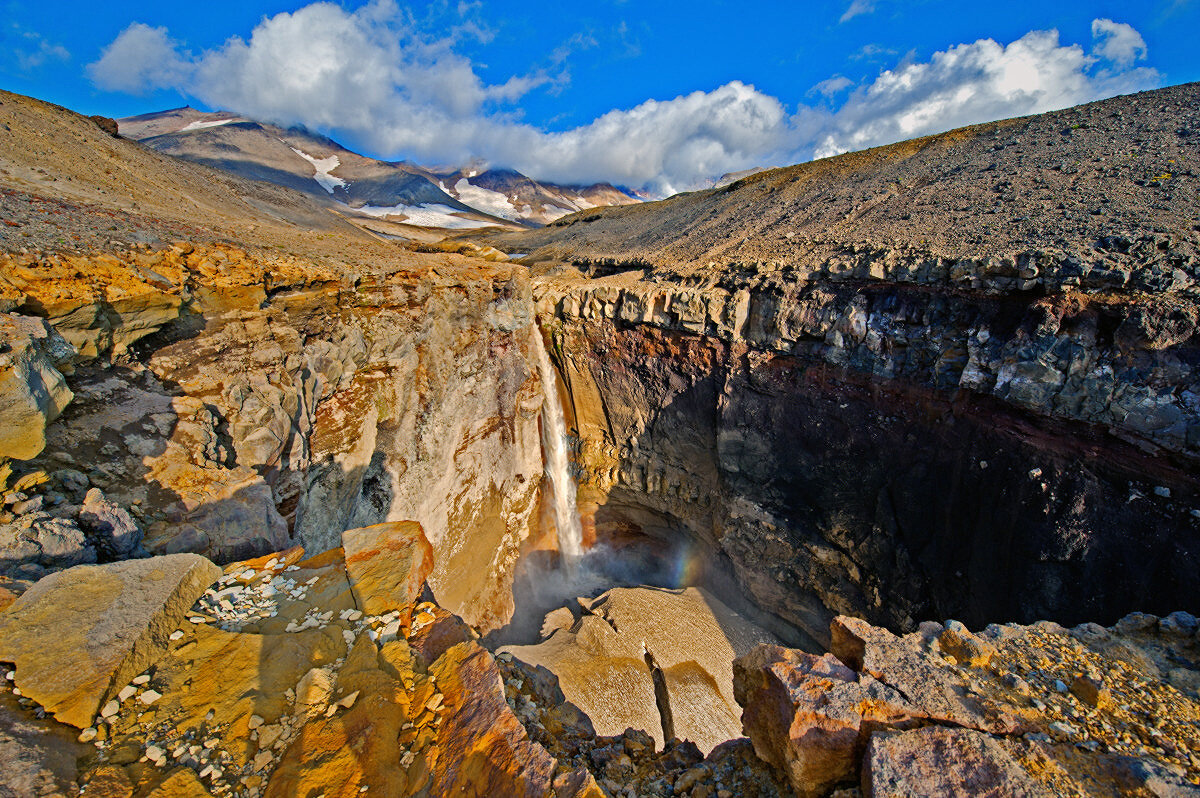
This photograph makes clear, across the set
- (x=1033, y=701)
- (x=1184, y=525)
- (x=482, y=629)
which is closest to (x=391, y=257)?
(x=482, y=629)

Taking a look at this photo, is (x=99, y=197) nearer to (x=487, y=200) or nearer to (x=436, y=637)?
(x=436, y=637)

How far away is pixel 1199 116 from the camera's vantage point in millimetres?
11094

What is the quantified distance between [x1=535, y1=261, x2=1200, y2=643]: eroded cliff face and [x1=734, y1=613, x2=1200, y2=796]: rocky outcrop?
3.86 m

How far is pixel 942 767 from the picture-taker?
3.10m

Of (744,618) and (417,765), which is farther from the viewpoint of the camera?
(744,618)

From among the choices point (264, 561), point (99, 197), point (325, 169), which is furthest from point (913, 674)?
point (325, 169)

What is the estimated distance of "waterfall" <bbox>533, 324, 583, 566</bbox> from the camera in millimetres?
15539

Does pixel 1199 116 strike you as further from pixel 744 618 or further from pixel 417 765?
pixel 417 765

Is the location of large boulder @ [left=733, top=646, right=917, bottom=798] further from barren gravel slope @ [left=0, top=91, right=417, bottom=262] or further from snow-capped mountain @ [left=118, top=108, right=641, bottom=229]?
snow-capped mountain @ [left=118, top=108, right=641, bottom=229]

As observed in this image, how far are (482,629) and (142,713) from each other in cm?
1091

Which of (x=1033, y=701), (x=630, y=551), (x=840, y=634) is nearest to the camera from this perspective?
(x=1033, y=701)

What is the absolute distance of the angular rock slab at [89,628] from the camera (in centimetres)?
255

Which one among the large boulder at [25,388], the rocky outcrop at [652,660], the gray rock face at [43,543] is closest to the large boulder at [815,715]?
the rocky outcrop at [652,660]

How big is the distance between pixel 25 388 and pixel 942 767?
7.90 metres
